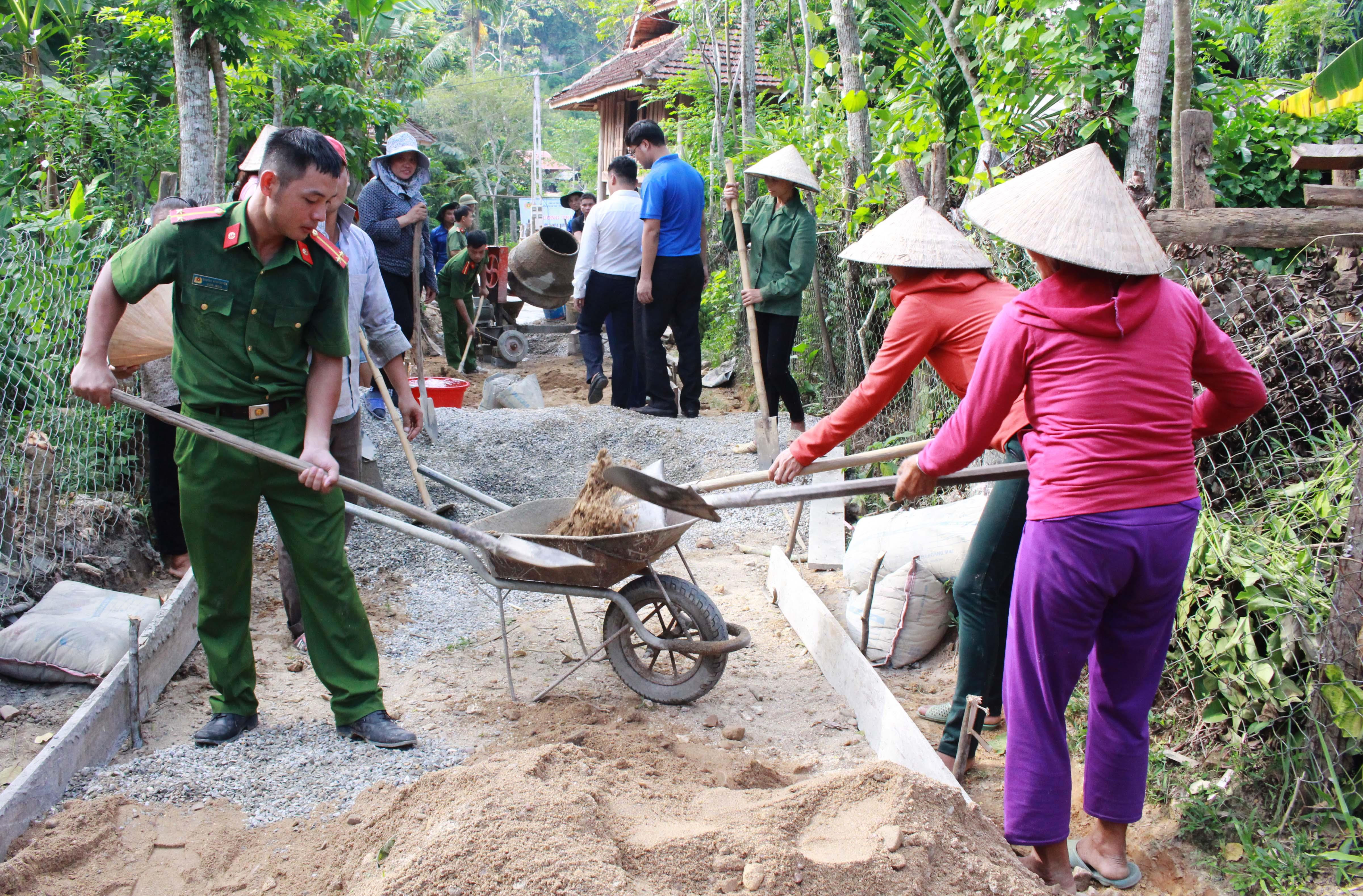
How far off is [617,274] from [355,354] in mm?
3942

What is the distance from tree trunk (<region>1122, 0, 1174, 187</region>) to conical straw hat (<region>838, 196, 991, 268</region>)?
4.67 feet

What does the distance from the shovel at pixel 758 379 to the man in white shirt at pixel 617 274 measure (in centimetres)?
125

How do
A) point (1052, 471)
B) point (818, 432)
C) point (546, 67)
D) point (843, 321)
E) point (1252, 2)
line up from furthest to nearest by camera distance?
point (546, 67) → point (1252, 2) → point (843, 321) → point (818, 432) → point (1052, 471)

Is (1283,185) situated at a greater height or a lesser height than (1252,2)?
lesser

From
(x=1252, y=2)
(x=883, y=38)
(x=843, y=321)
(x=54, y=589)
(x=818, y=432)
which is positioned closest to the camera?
(x=818, y=432)

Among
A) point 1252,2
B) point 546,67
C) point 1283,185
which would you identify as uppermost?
point 546,67

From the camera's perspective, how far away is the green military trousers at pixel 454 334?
11391mm

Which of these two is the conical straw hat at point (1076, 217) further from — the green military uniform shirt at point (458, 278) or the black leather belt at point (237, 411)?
the green military uniform shirt at point (458, 278)

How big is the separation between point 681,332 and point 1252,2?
21.2 m

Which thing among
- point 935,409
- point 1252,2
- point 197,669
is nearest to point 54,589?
point 197,669

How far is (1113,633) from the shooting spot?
2.41 metres

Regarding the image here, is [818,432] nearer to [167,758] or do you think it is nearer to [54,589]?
[167,758]

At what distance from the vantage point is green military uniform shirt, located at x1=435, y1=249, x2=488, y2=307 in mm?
10938

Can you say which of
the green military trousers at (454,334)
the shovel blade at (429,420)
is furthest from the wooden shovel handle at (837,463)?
the green military trousers at (454,334)
